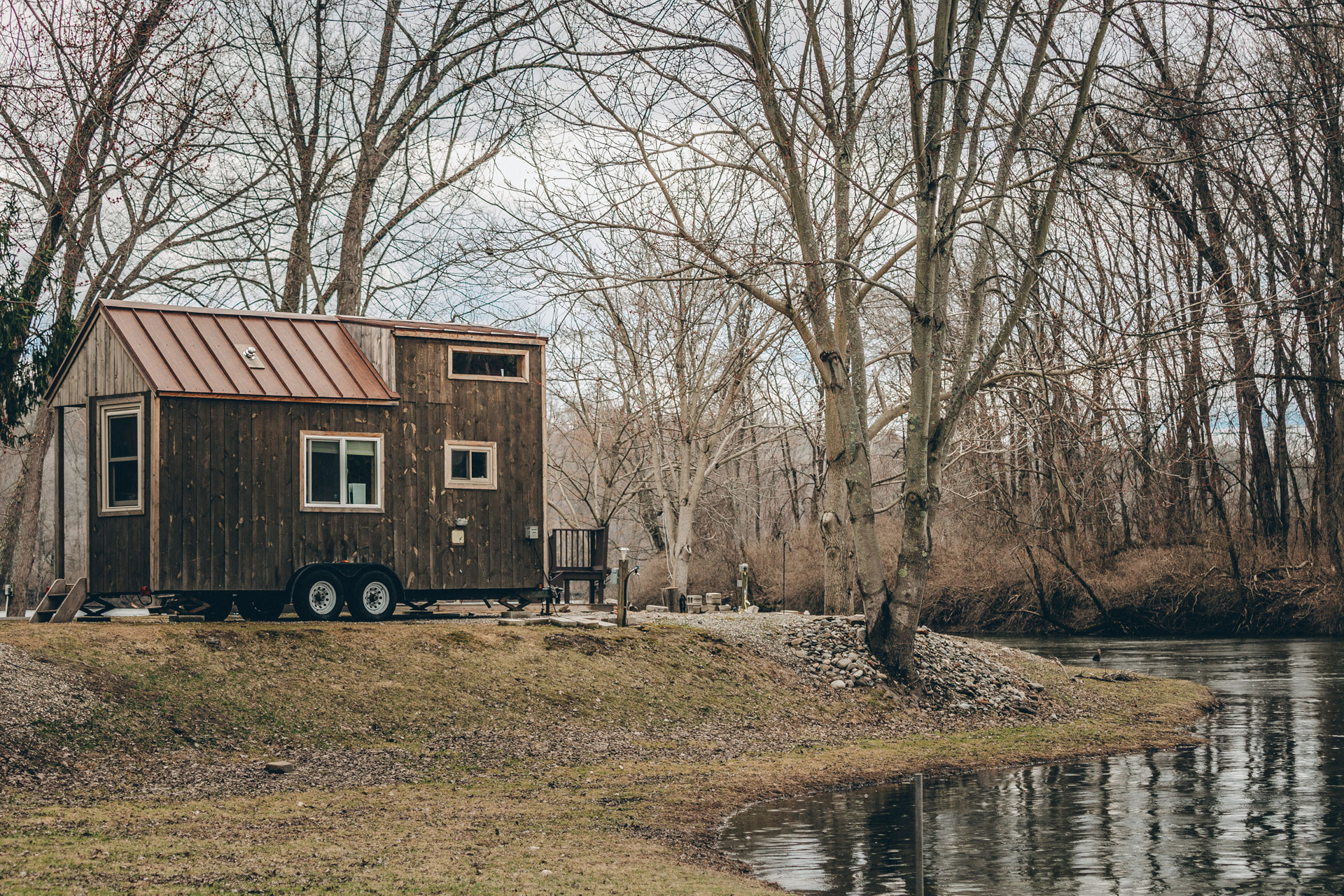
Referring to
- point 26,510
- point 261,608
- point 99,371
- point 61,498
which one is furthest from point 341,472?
point 26,510

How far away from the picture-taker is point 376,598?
59.9 ft

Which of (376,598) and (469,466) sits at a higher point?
(469,466)

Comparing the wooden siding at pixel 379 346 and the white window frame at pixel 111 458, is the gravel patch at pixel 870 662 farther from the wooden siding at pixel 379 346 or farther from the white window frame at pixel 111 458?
the white window frame at pixel 111 458

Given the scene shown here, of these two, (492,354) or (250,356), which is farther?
(492,354)

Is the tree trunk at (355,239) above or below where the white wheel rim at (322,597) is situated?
above

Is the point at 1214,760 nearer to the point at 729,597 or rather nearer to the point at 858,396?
the point at 858,396

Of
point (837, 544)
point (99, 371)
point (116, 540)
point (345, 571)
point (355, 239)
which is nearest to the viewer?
point (116, 540)

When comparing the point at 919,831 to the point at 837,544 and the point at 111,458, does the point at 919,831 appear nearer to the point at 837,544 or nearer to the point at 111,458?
the point at 111,458

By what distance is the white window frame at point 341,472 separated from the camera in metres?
17.7

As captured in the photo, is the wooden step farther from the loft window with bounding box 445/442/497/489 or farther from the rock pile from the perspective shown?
the rock pile

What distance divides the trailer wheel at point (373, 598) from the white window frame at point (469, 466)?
157 cm

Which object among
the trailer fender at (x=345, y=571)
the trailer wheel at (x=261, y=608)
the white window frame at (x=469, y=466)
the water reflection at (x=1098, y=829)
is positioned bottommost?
the water reflection at (x=1098, y=829)

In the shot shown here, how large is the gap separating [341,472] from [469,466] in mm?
1903

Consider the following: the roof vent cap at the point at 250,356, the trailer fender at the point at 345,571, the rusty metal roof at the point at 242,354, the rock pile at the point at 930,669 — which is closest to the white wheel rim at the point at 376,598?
the trailer fender at the point at 345,571
